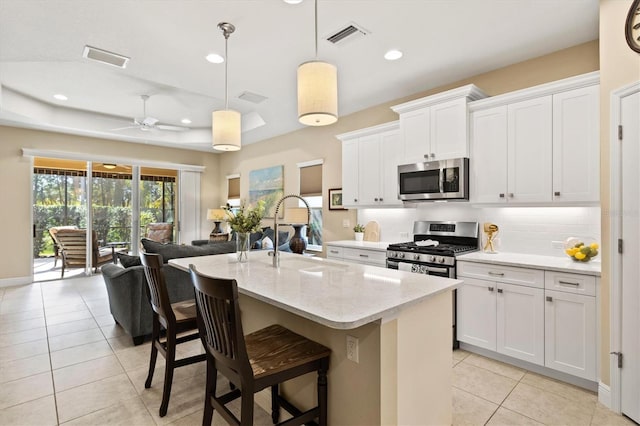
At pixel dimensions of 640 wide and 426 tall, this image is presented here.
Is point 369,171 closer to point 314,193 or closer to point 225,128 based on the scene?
point 314,193

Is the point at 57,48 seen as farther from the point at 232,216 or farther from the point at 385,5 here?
the point at 385,5

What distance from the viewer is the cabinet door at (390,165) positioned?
13.3ft

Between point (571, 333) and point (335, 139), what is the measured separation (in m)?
3.83

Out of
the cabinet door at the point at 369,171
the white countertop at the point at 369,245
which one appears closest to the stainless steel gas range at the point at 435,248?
the white countertop at the point at 369,245

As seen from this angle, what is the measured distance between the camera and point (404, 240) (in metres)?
4.33

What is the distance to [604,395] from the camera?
2.31 metres

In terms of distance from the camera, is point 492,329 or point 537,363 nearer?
point 537,363

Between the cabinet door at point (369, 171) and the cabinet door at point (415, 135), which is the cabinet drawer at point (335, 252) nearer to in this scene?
the cabinet door at point (369, 171)

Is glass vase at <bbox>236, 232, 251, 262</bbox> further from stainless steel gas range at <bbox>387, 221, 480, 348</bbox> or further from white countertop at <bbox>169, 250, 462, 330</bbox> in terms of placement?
stainless steel gas range at <bbox>387, 221, 480, 348</bbox>

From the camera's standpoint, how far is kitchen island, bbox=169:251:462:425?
4.97ft

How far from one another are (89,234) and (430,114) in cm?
673

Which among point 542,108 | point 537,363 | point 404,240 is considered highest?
point 542,108

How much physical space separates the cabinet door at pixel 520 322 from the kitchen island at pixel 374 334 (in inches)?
47.6

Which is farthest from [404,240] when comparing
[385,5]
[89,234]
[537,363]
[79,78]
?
[89,234]
